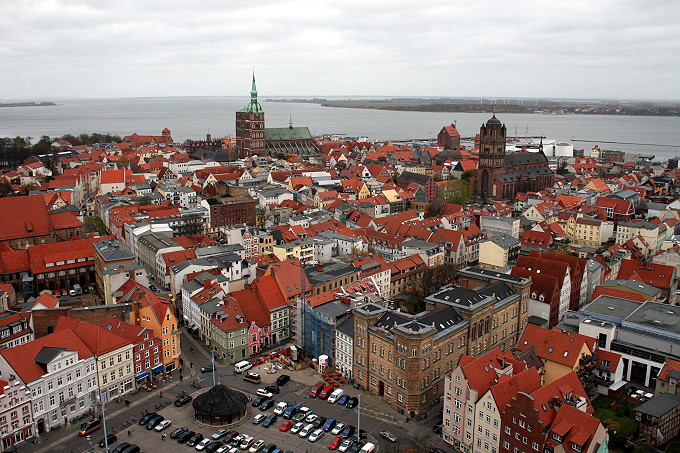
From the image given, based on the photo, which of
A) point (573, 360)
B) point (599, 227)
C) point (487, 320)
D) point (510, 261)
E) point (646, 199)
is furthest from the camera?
point (646, 199)

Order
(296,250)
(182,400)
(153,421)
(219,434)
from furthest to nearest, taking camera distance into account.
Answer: (296,250), (182,400), (153,421), (219,434)

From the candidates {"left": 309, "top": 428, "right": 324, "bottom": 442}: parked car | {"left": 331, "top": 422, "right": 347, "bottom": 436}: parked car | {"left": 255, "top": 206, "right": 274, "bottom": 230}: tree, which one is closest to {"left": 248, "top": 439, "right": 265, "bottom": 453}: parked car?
{"left": 309, "top": 428, "right": 324, "bottom": 442}: parked car

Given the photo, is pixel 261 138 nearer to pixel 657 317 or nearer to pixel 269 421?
pixel 657 317

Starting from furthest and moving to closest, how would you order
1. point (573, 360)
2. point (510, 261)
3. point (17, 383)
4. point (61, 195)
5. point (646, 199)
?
point (646, 199) < point (61, 195) < point (510, 261) < point (573, 360) < point (17, 383)

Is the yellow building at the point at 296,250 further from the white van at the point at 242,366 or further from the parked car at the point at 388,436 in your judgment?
the parked car at the point at 388,436

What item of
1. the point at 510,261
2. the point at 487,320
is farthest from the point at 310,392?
the point at 510,261

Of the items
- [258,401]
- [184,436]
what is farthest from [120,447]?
[258,401]

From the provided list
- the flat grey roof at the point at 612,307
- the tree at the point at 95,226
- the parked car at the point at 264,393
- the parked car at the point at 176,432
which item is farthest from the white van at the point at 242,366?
the tree at the point at 95,226

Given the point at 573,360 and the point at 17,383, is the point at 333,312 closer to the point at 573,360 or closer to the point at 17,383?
the point at 573,360
